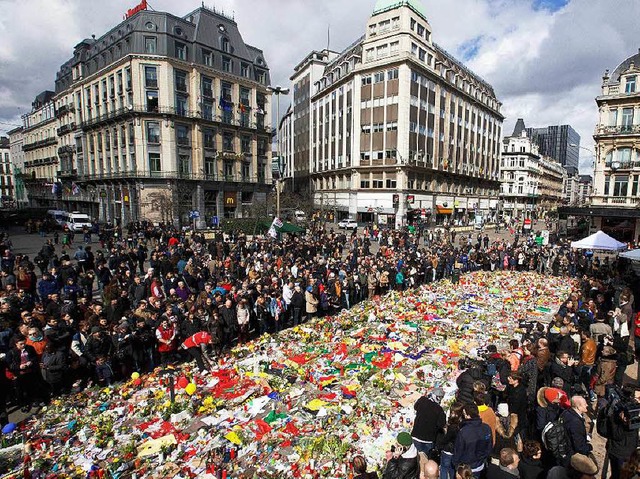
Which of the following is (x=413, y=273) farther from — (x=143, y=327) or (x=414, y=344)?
(x=143, y=327)

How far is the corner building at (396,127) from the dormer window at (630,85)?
25357mm

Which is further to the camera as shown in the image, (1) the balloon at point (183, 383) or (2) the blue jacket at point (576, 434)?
(1) the balloon at point (183, 383)

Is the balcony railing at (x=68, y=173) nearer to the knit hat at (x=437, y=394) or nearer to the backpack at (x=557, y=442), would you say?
the knit hat at (x=437, y=394)

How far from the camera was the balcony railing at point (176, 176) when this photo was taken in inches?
1849

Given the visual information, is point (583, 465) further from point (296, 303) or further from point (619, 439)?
point (296, 303)

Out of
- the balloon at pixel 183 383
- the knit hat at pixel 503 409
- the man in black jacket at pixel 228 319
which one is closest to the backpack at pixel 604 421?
the knit hat at pixel 503 409

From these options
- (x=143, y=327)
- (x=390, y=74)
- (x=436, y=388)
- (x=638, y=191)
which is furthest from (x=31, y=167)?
(x=638, y=191)

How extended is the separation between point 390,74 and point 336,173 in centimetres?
1827

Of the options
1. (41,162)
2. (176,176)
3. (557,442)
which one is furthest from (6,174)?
(557,442)

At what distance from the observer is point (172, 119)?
47.0m

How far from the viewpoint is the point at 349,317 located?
13.5 m

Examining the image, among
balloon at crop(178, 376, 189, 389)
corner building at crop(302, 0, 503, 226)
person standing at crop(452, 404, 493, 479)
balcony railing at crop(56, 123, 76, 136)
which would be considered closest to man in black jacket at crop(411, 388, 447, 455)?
person standing at crop(452, 404, 493, 479)

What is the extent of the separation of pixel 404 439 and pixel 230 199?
50283 millimetres

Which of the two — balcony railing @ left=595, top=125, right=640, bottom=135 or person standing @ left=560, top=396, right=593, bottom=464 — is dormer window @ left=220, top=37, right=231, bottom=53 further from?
person standing @ left=560, top=396, right=593, bottom=464
